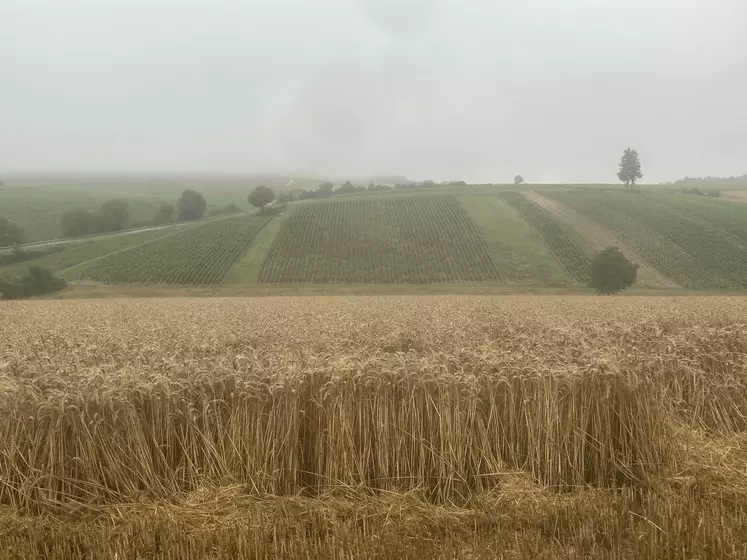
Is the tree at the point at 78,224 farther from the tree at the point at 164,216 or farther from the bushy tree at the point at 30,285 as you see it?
the bushy tree at the point at 30,285

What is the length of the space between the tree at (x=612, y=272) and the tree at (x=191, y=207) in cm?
8370

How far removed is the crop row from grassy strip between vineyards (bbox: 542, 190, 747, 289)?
7922 mm

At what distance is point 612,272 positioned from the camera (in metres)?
50.4

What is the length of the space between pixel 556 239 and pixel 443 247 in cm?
1596

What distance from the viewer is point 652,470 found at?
5.33 m

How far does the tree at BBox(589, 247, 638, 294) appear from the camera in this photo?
5018 centimetres

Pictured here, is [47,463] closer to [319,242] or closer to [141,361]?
[141,361]

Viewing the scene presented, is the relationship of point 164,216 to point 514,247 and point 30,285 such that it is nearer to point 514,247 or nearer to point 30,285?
point 30,285

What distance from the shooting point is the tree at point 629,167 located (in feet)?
375

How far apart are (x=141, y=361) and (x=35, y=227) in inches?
4548

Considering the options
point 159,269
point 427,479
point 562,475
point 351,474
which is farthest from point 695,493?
point 159,269

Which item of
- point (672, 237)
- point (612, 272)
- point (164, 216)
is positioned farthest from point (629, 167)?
point (164, 216)

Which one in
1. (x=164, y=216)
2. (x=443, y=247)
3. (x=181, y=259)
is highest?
(x=164, y=216)

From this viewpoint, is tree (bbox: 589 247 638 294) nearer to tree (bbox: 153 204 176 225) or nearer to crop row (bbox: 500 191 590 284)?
crop row (bbox: 500 191 590 284)
